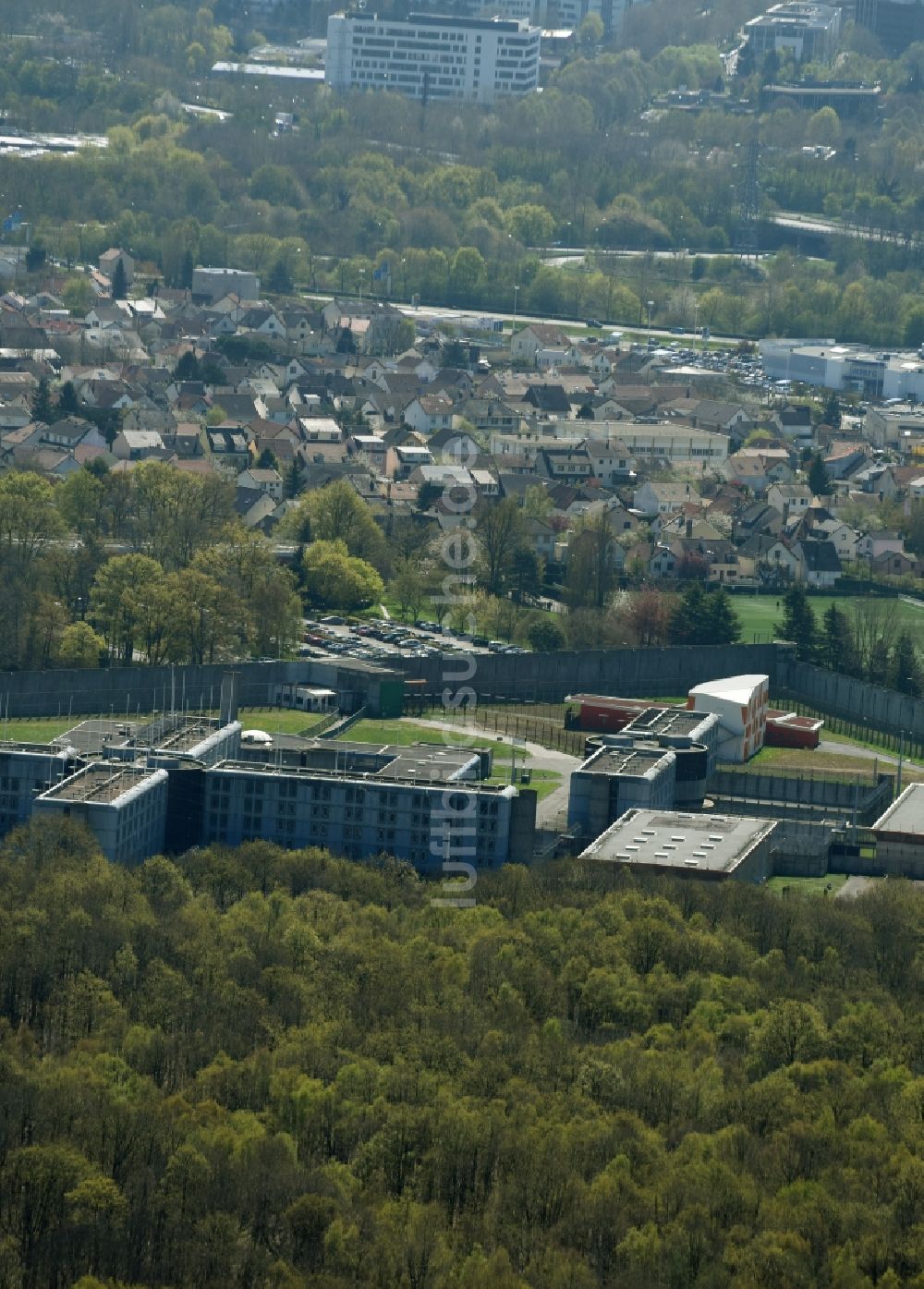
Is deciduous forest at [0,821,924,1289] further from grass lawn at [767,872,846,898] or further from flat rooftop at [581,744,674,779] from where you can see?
flat rooftop at [581,744,674,779]

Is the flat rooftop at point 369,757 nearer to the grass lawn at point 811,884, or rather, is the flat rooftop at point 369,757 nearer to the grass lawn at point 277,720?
the grass lawn at point 277,720

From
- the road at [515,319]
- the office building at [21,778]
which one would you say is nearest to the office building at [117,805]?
the office building at [21,778]

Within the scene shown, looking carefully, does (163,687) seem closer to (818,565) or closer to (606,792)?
(606,792)

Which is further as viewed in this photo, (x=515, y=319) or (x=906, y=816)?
(x=515, y=319)

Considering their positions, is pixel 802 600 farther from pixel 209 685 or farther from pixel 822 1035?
pixel 822 1035

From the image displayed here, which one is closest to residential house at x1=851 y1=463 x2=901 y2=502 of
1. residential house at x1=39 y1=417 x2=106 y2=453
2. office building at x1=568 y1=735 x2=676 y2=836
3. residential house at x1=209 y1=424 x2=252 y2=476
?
residential house at x1=209 y1=424 x2=252 y2=476

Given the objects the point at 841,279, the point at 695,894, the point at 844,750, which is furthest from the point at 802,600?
the point at 841,279

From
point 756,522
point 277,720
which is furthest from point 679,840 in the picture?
point 756,522
